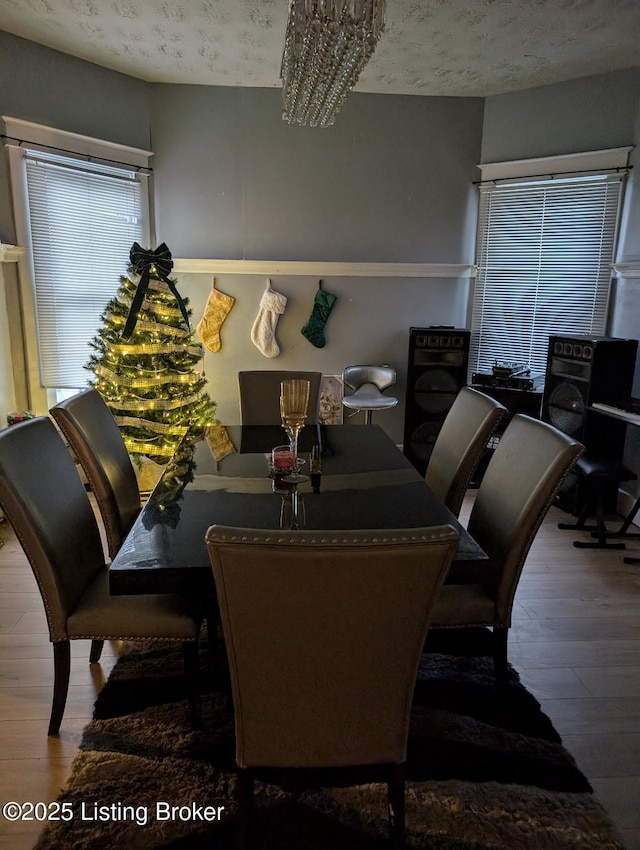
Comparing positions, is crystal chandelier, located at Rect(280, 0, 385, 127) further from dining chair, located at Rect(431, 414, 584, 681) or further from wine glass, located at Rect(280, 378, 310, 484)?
dining chair, located at Rect(431, 414, 584, 681)

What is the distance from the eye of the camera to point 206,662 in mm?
2133

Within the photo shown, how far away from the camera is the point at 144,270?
3469mm

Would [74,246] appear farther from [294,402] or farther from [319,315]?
[294,402]

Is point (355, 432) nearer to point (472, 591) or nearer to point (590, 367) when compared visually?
point (472, 591)

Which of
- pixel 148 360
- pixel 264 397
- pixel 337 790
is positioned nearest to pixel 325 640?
pixel 337 790

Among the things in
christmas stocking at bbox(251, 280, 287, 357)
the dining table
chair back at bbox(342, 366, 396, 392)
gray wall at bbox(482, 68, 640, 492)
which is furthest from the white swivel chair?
the dining table

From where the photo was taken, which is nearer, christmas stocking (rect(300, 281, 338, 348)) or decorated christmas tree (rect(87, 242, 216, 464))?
decorated christmas tree (rect(87, 242, 216, 464))

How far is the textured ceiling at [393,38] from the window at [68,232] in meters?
0.57

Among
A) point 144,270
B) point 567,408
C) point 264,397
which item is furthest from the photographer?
point 567,408

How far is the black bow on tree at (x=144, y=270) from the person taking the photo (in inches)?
133

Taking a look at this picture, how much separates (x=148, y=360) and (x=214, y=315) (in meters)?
0.96

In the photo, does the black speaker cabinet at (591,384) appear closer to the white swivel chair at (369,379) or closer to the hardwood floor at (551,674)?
the hardwood floor at (551,674)

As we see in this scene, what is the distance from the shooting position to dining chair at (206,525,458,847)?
989mm

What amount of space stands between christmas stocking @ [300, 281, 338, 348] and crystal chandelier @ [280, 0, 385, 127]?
1.99 m
